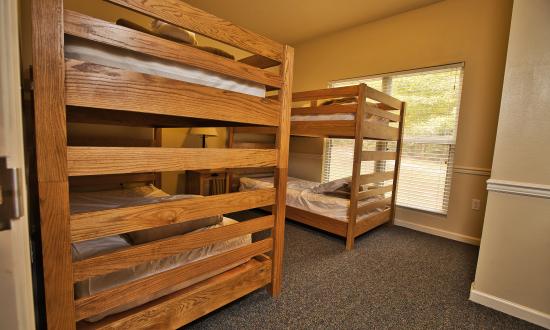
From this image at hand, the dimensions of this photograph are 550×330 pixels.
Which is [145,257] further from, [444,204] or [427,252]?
[444,204]

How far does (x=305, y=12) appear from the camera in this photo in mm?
3031

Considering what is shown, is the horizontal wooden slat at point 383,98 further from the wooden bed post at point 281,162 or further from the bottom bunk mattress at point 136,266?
the bottom bunk mattress at point 136,266

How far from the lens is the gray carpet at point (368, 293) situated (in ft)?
4.35

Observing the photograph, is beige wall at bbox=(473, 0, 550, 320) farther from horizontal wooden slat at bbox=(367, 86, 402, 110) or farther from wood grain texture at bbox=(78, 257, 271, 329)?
wood grain texture at bbox=(78, 257, 271, 329)

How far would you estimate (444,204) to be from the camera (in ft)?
8.86

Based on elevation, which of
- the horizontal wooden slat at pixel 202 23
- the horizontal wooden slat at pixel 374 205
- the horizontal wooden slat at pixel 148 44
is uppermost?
the horizontal wooden slat at pixel 202 23

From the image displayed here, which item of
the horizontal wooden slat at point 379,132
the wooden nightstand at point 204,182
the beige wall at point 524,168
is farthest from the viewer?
the wooden nightstand at point 204,182

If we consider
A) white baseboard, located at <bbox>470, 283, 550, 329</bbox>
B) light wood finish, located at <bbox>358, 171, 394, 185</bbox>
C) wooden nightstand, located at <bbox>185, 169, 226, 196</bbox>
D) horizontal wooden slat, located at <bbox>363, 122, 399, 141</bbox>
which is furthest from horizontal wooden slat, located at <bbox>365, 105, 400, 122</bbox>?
wooden nightstand, located at <bbox>185, 169, 226, 196</bbox>

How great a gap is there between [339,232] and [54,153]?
7.08 ft

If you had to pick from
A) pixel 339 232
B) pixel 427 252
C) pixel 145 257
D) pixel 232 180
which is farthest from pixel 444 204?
pixel 145 257

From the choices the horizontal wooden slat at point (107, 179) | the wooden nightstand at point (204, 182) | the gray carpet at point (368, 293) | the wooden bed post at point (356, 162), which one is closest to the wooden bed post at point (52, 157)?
the gray carpet at point (368, 293)

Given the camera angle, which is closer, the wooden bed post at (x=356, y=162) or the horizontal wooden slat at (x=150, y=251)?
the horizontal wooden slat at (x=150, y=251)

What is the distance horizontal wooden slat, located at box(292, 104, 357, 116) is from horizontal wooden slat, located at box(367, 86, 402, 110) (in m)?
0.20

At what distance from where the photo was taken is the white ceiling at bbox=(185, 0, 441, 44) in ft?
9.13
